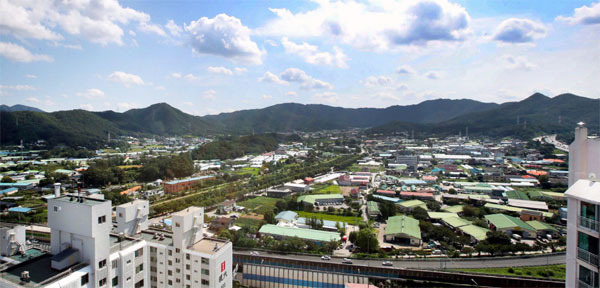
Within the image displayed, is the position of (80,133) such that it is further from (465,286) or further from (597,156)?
(597,156)

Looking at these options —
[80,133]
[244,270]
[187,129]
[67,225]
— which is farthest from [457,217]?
[187,129]

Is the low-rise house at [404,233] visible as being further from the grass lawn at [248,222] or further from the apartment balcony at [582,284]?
the apartment balcony at [582,284]

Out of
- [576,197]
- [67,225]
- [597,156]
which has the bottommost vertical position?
[67,225]

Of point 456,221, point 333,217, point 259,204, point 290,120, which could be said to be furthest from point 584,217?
point 290,120

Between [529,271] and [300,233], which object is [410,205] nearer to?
[529,271]

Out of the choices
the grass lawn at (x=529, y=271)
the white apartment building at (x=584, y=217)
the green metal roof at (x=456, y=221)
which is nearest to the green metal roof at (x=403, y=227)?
the green metal roof at (x=456, y=221)

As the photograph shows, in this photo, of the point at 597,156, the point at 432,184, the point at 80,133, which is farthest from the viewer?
the point at 80,133
